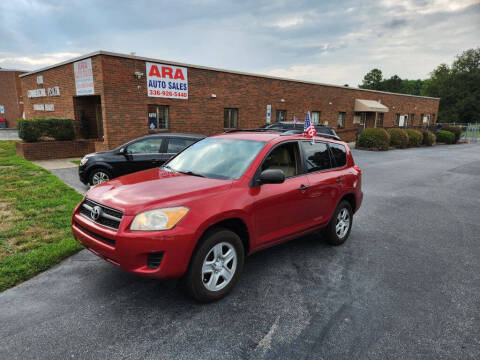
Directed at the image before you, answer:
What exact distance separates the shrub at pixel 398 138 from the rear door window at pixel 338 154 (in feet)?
68.8

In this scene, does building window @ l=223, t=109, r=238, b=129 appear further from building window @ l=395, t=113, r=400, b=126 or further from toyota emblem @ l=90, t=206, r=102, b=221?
building window @ l=395, t=113, r=400, b=126

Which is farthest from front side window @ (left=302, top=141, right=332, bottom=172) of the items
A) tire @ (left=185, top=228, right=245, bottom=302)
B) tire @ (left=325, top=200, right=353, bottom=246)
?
tire @ (left=185, top=228, right=245, bottom=302)

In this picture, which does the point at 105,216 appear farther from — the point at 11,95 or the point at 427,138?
the point at 11,95

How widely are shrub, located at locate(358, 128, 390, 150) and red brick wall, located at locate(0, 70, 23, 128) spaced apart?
38663 millimetres

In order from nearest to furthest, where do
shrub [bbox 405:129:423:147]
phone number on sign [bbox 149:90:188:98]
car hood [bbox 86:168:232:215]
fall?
1. car hood [bbox 86:168:232:215]
2. phone number on sign [bbox 149:90:188:98]
3. shrub [bbox 405:129:423:147]

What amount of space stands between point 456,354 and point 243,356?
181 cm

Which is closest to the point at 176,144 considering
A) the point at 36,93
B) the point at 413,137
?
→ the point at 36,93

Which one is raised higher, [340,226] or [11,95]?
[11,95]

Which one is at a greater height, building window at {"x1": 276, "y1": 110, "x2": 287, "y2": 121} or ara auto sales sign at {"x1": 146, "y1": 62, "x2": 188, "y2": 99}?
ara auto sales sign at {"x1": 146, "y1": 62, "x2": 188, "y2": 99}

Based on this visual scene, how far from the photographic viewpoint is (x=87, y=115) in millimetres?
16547

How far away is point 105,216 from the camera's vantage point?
3.37m

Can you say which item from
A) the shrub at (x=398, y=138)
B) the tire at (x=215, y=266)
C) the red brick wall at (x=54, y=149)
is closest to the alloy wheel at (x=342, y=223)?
the tire at (x=215, y=266)

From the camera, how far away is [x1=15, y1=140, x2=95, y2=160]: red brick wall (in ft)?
44.0

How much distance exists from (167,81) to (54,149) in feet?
18.9
